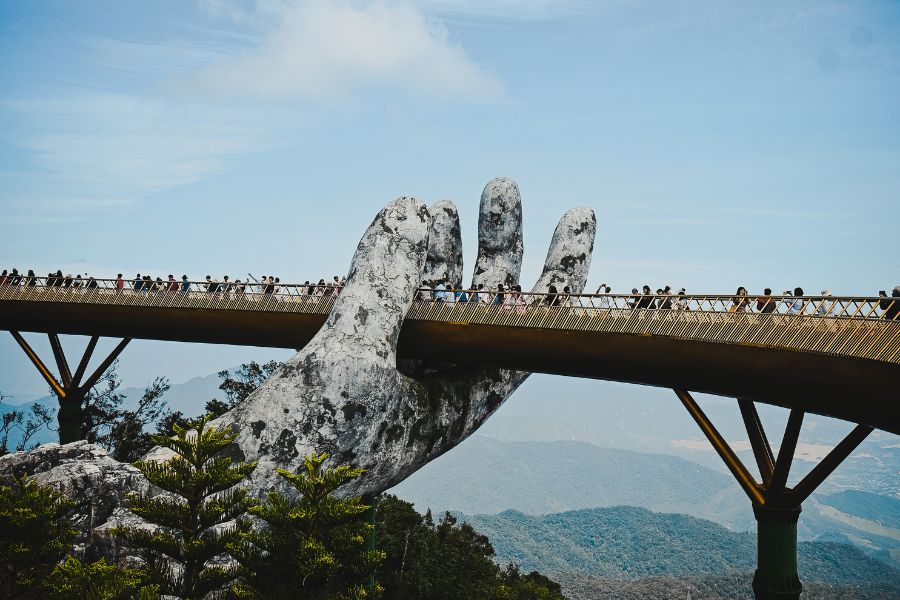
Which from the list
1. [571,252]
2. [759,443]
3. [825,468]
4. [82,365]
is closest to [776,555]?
[825,468]

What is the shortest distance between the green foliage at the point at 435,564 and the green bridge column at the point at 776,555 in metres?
19.8

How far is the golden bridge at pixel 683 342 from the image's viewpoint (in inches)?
721

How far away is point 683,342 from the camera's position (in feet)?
73.3

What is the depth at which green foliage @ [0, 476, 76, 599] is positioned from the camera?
2006cm

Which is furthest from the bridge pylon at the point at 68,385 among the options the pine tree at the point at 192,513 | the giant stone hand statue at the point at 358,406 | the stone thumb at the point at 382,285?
the pine tree at the point at 192,513

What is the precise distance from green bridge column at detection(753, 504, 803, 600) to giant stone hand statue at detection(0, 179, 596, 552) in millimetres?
11387

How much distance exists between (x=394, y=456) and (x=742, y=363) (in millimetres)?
11621

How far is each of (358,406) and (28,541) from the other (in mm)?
9268

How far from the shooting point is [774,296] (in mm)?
20891

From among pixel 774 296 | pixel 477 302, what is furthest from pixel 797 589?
pixel 477 302

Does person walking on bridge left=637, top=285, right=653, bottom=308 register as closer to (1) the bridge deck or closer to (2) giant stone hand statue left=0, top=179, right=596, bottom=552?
(1) the bridge deck

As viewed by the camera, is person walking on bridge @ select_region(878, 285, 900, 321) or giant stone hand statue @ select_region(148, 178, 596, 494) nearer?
person walking on bridge @ select_region(878, 285, 900, 321)

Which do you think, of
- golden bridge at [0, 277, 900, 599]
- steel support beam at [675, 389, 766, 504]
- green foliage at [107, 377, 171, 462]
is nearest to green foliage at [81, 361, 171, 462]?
green foliage at [107, 377, 171, 462]

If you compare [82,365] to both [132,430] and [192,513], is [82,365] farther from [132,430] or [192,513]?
[192,513]
